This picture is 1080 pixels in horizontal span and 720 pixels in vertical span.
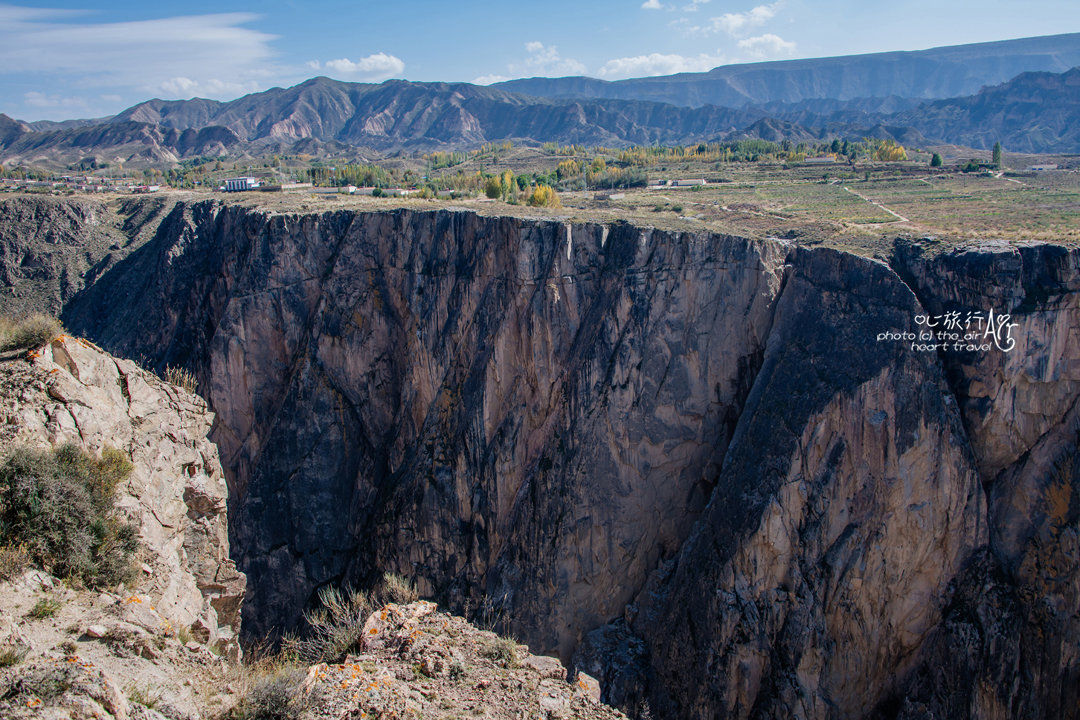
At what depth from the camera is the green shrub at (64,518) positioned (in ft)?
30.8

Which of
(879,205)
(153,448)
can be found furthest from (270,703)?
(879,205)

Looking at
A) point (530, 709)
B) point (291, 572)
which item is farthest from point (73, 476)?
point (291, 572)

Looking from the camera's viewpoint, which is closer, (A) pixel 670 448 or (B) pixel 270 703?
(B) pixel 270 703

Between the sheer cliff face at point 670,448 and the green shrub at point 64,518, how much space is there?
54.0ft

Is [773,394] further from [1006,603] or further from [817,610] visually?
[1006,603]

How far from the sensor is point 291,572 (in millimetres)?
30406

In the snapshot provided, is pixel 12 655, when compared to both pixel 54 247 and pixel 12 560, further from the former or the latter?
pixel 54 247

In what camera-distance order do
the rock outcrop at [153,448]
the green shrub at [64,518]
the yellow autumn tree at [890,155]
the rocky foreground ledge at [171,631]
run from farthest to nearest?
the yellow autumn tree at [890,155]
the rock outcrop at [153,448]
the green shrub at [64,518]
the rocky foreground ledge at [171,631]

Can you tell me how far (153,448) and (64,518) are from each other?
3.10 meters

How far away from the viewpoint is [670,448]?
24.9m

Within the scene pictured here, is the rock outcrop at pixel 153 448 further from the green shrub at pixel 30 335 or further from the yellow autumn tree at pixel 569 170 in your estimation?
the yellow autumn tree at pixel 569 170

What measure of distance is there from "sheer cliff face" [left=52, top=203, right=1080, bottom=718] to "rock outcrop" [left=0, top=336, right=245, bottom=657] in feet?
44.6

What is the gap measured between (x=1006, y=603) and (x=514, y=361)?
18.4m

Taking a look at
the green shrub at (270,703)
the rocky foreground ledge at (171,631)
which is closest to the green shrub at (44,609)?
the rocky foreground ledge at (171,631)
